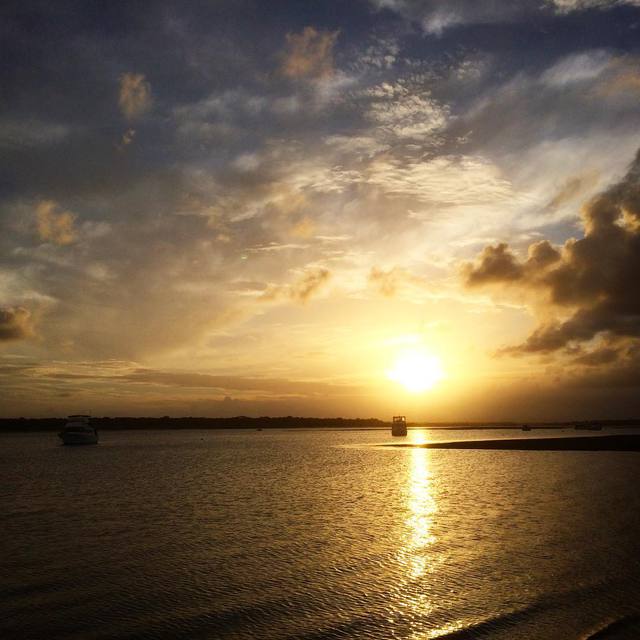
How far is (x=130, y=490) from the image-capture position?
159ft

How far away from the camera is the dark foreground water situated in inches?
615

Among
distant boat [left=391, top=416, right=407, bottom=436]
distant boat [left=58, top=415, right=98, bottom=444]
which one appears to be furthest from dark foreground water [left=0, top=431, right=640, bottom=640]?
distant boat [left=391, top=416, right=407, bottom=436]

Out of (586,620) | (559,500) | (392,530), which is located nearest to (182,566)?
(392,530)

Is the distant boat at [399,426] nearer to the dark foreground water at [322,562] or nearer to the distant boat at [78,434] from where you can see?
the distant boat at [78,434]

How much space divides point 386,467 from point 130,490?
36500mm

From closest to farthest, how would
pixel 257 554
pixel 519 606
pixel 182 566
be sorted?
1. pixel 519 606
2. pixel 182 566
3. pixel 257 554

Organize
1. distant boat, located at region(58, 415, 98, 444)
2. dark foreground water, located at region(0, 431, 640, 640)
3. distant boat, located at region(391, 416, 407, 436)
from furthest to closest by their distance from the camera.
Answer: distant boat, located at region(391, 416, 407, 436) → distant boat, located at region(58, 415, 98, 444) → dark foreground water, located at region(0, 431, 640, 640)

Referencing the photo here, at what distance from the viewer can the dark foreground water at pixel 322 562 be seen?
15617 millimetres

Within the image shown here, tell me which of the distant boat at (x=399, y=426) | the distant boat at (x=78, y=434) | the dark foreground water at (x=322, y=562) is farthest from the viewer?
the distant boat at (x=399, y=426)

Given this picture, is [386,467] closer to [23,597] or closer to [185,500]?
[185,500]

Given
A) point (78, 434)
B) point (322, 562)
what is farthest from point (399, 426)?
point (322, 562)

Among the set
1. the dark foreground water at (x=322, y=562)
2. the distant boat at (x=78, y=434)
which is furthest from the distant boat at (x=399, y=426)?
the dark foreground water at (x=322, y=562)

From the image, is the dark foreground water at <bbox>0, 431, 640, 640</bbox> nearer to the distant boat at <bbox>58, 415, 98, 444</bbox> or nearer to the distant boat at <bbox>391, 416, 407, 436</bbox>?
the distant boat at <bbox>58, 415, 98, 444</bbox>

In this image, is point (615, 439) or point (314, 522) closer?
point (314, 522)
